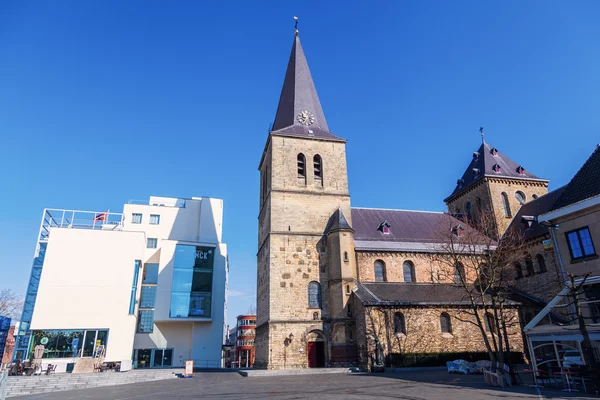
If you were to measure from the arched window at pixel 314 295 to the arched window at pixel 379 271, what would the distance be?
15.6 feet

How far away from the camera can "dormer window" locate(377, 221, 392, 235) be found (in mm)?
30163

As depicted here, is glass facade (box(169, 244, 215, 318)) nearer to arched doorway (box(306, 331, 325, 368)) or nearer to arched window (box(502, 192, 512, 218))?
arched doorway (box(306, 331, 325, 368))

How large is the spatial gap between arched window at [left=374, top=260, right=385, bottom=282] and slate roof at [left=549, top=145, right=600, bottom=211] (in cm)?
1248

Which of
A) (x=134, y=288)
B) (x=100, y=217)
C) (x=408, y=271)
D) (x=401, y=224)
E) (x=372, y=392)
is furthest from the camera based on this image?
(x=100, y=217)

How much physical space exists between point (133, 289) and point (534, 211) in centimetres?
3702

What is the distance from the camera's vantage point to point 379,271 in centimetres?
2820

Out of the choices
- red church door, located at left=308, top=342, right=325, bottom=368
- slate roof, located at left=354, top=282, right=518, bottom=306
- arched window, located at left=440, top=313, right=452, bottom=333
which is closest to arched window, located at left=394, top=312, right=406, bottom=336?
slate roof, located at left=354, top=282, right=518, bottom=306

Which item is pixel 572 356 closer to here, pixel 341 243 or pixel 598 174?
pixel 598 174

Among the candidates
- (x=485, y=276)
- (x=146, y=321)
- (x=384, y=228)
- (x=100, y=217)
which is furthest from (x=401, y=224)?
(x=100, y=217)

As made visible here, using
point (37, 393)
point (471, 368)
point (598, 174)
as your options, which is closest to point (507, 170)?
point (598, 174)

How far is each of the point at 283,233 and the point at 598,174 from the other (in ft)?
60.6

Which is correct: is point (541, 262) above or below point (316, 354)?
above

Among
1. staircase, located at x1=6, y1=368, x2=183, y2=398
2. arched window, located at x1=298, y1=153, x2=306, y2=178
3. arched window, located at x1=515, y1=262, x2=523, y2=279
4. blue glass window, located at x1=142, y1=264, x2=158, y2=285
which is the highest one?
arched window, located at x1=298, y1=153, x2=306, y2=178

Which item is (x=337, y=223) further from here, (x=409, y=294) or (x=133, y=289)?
(x=133, y=289)
